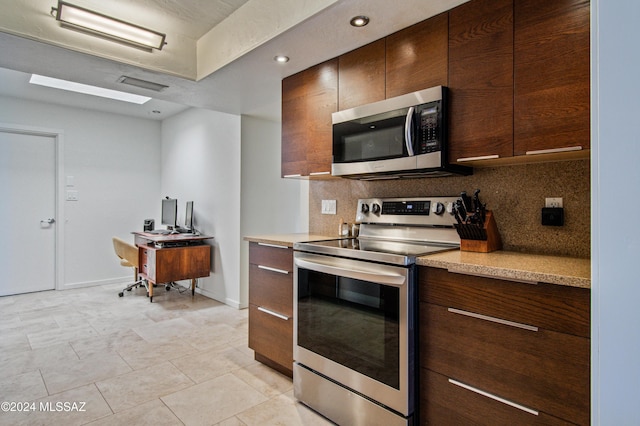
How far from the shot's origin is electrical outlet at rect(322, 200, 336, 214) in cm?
280

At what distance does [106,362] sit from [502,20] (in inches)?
132

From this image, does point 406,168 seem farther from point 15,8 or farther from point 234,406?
point 15,8

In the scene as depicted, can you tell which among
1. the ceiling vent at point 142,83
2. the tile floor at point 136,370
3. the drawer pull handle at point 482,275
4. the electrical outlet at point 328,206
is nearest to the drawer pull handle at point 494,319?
the drawer pull handle at point 482,275

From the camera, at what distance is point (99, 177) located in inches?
207

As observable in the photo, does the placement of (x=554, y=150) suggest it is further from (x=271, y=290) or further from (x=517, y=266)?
(x=271, y=290)

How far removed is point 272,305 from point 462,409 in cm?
138

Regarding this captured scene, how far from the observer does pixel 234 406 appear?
2.07m

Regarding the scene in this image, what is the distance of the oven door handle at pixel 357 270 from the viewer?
159 centimetres

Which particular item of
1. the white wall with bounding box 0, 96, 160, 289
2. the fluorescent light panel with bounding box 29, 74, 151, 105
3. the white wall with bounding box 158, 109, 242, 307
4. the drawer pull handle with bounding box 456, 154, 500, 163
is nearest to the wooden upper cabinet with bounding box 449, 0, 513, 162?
the drawer pull handle with bounding box 456, 154, 500, 163

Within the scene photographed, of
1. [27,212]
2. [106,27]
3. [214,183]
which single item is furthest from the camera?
[27,212]

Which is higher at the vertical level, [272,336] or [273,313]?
[273,313]

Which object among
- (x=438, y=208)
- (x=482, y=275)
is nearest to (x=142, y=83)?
(x=438, y=208)

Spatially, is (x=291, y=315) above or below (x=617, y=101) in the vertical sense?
below

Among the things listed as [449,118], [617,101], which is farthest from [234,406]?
[617,101]
